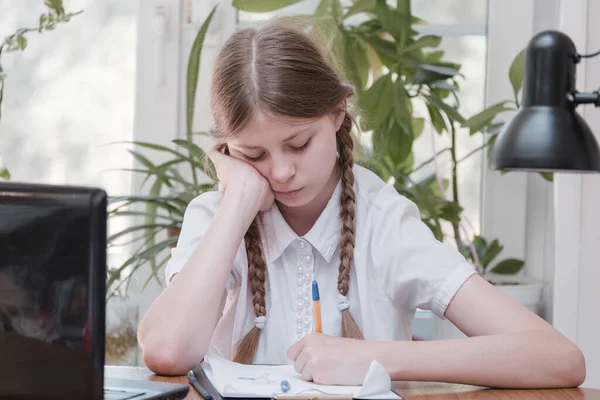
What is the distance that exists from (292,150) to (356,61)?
2.88 feet

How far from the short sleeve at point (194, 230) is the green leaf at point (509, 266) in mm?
978

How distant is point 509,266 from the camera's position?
222 centimetres

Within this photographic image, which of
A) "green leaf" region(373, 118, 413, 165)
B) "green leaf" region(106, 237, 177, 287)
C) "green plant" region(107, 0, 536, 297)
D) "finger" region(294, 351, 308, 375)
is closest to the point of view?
"finger" region(294, 351, 308, 375)

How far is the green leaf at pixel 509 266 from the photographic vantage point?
221cm

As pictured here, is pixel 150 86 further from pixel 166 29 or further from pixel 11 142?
pixel 11 142

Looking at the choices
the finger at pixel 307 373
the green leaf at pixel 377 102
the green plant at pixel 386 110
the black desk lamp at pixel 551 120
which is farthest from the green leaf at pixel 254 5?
the finger at pixel 307 373

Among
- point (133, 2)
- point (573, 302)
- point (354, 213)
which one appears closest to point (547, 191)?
point (573, 302)

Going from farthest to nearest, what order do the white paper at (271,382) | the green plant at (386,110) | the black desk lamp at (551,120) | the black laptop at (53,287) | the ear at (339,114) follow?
the green plant at (386,110)
the ear at (339,114)
the black desk lamp at (551,120)
the white paper at (271,382)
the black laptop at (53,287)

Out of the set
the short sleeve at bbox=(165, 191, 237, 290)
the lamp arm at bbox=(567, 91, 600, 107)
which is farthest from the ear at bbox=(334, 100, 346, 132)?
the lamp arm at bbox=(567, 91, 600, 107)

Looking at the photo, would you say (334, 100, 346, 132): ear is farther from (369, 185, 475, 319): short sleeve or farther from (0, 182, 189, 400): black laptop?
(0, 182, 189, 400): black laptop

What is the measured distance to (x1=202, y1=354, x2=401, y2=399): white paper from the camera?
3.19ft

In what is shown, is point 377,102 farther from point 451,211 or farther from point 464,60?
point 464,60

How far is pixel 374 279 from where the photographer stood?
1429 mm

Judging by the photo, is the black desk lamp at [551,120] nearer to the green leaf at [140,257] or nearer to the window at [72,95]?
the green leaf at [140,257]
